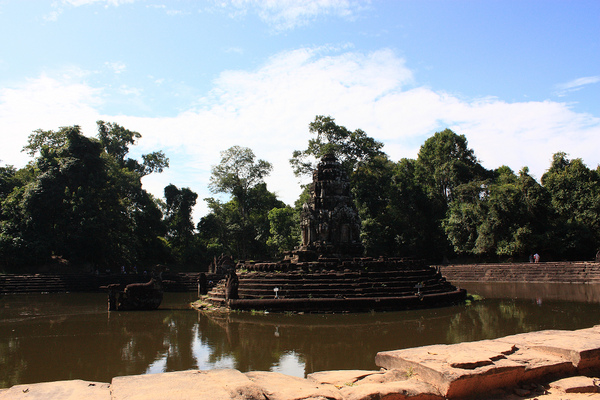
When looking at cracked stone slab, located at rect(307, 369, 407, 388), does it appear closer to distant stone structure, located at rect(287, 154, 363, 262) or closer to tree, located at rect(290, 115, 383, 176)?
distant stone structure, located at rect(287, 154, 363, 262)

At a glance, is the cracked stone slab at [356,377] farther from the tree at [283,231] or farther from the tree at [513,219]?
the tree at [283,231]

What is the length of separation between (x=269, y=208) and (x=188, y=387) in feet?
140

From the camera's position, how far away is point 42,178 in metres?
26.6

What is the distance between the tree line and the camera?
26.6 meters

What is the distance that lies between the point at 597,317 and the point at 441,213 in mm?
27676

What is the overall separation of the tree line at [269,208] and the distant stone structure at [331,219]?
42.9 ft

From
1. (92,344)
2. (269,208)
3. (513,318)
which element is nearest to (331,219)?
(513,318)

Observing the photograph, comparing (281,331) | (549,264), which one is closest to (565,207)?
(549,264)

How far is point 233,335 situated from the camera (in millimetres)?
9164

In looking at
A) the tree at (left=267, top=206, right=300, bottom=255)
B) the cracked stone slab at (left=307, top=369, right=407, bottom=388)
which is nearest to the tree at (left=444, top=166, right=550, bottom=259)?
the tree at (left=267, top=206, right=300, bottom=255)

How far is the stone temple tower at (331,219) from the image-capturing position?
18.2 meters

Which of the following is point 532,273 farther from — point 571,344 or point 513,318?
point 571,344

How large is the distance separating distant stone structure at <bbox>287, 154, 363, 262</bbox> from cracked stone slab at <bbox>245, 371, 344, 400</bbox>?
14127mm

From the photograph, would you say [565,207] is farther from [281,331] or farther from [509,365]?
[509,365]
